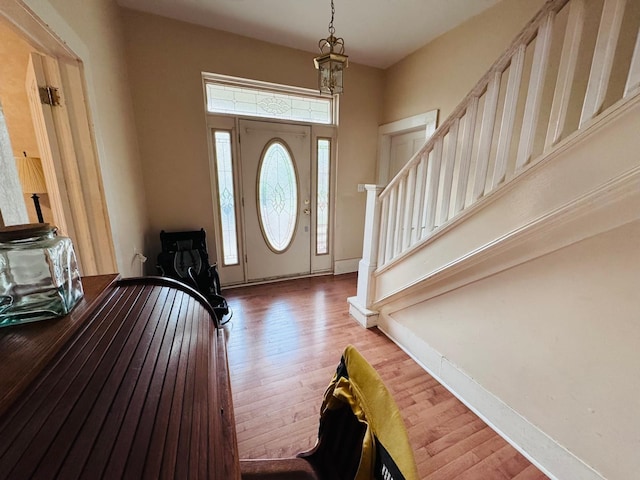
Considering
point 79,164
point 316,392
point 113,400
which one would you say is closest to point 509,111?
point 113,400

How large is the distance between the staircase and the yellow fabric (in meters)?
1.08

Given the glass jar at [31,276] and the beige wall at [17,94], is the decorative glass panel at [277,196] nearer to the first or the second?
the beige wall at [17,94]

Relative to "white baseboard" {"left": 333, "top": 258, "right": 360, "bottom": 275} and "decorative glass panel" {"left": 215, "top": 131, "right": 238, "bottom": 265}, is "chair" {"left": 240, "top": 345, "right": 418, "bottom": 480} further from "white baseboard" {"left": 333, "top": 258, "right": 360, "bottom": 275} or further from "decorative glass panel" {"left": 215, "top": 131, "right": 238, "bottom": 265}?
"white baseboard" {"left": 333, "top": 258, "right": 360, "bottom": 275}

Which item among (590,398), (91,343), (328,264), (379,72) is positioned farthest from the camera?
(328,264)

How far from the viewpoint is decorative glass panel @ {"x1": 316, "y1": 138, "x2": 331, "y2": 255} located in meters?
3.49

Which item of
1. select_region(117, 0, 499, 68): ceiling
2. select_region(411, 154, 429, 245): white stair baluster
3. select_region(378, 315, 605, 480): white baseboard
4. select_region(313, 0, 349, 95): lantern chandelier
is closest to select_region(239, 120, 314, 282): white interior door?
select_region(117, 0, 499, 68): ceiling

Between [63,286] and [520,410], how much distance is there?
203cm

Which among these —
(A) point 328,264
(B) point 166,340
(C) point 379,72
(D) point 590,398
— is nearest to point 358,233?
(A) point 328,264

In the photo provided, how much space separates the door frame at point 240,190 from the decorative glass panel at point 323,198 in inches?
1.7

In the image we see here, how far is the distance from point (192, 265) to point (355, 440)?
2.50 meters

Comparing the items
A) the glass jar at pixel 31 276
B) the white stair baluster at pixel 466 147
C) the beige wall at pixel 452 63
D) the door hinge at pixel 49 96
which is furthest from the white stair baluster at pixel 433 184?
the door hinge at pixel 49 96

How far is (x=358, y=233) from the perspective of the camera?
3.96 metres

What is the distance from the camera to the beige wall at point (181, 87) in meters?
2.52

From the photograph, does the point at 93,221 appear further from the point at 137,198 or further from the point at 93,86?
the point at 137,198
